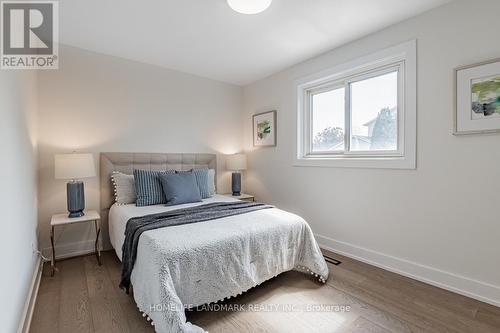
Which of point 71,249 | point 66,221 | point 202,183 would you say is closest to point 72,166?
point 66,221

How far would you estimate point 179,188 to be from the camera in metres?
2.87

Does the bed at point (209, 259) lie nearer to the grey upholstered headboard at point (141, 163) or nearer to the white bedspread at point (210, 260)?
the white bedspread at point (210, 260)

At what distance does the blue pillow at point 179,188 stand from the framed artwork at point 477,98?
266 cm

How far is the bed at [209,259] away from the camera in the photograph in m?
1.51

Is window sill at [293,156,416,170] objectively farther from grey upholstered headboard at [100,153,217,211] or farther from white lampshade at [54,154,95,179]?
white lampshade at [54,154,95,179]

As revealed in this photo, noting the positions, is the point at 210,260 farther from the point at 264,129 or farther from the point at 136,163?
the point at 264,129

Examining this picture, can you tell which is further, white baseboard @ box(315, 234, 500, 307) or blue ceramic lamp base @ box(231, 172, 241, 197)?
blue ceramic lamp base @ box(231, 172, 241, 197)

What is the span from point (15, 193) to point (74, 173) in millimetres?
904

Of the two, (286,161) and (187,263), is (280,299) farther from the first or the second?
(286,161)

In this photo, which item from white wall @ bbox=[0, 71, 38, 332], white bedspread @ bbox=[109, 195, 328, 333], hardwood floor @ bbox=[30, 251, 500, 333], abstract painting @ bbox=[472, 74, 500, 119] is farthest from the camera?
abstract painting @ bbox=[472, 74, 500, 119]

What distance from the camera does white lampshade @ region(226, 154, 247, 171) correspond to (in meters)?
3.98

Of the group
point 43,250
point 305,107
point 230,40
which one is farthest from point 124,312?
point 305,107

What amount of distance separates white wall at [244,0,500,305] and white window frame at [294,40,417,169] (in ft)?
0.23

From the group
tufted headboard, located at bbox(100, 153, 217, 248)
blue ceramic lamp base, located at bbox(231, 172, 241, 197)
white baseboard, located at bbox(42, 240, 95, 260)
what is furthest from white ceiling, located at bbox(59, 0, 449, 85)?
white baseboard, located at bbox(42, 240, 95, 260)
